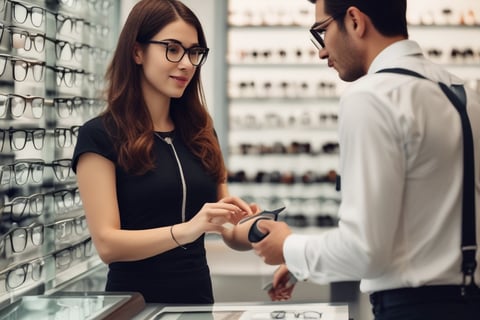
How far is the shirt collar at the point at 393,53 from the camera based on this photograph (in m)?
1.74

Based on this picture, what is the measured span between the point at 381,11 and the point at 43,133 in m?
2.27

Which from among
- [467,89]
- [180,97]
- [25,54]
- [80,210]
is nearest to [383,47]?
[467,89]

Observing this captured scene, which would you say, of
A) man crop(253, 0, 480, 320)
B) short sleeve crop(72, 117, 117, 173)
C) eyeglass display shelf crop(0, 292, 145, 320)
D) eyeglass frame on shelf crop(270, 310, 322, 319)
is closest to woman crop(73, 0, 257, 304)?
short sleeve crop(72, 117, 117, 173)

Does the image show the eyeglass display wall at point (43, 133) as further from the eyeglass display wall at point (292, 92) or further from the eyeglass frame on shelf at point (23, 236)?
the eyeglass display wall at point (292, 92)

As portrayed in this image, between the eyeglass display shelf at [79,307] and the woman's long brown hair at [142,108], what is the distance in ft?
1.37

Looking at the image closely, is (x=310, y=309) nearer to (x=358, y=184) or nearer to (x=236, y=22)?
(x=358, y=184)

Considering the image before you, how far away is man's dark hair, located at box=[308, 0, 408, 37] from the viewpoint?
5.72 feet

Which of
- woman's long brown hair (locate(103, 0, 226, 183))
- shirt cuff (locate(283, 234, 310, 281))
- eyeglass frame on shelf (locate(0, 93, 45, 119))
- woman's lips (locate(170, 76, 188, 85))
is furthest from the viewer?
eyeglass frame on shelf (locate(0, 93, 45, 119))

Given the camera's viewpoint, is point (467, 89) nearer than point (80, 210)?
Yes

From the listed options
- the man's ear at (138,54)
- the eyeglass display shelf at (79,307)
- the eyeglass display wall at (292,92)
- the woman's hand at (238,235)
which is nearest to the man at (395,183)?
the eyeglass display shelf at (79,307)

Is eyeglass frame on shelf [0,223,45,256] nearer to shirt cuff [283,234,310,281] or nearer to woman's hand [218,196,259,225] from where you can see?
woman's hand [218,196,259,225]

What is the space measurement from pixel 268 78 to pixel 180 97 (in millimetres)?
3725

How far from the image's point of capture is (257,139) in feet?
20.6

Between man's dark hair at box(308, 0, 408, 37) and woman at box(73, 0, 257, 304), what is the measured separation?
728 mm
